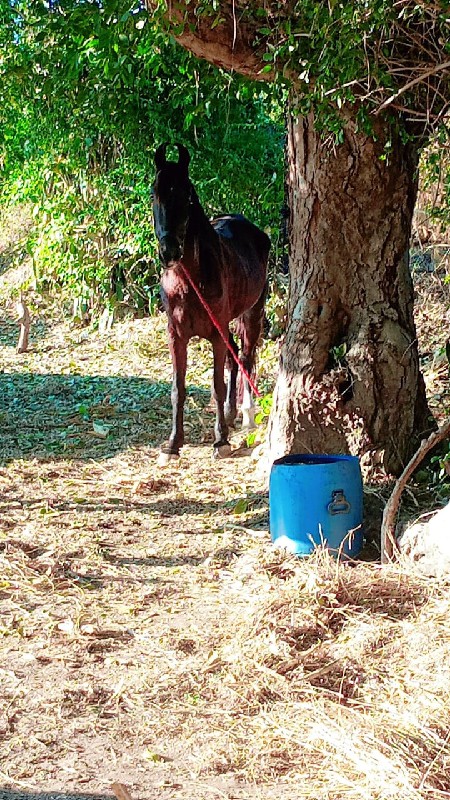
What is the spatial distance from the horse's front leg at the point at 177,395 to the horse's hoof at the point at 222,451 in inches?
11.2

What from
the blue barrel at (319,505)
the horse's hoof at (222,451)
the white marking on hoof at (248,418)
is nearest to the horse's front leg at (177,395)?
the horse's hoof at (222,451)

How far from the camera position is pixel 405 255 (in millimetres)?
5836

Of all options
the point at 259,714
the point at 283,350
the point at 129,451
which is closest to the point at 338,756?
the point at 259,714

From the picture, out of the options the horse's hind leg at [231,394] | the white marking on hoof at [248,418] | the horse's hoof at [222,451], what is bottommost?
the horse's hoof at [222,451]

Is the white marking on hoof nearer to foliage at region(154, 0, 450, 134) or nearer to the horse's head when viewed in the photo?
the horse's head

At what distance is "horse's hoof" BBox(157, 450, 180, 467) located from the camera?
7.35m

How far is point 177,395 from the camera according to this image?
744cm

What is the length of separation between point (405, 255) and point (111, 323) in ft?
26.5

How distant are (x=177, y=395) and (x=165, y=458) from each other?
0.49 meters

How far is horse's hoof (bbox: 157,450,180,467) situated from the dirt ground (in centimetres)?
31

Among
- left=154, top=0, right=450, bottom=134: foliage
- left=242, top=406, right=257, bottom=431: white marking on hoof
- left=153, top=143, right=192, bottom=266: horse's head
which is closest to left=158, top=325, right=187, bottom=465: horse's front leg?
left=153, top=143, right=192, bottom=266: horse's head

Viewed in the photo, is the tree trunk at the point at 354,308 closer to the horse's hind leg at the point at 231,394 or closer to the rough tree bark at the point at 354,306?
the rough tree bark at the point at 354,306

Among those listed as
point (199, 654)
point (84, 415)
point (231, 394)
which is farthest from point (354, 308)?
point (84, 415)

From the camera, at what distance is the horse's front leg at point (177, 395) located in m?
7.39
